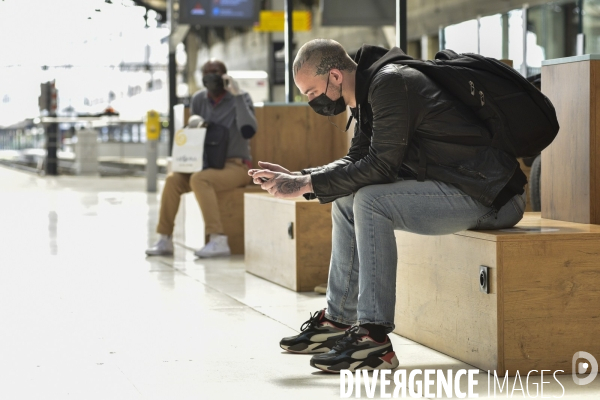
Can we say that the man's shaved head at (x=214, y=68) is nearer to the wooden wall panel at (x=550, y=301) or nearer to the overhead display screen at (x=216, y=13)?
the wooden wall panel at (x=550, y=301)

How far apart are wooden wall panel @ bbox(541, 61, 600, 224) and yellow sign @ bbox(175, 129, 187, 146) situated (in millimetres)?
3441

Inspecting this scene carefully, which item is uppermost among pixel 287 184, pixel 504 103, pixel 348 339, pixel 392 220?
pixel 504 103

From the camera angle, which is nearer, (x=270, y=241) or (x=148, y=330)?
(x=148, y=330)

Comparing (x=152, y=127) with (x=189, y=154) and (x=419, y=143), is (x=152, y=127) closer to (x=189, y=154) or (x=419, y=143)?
(x=189, y=154)

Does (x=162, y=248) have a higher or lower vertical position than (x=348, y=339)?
lower

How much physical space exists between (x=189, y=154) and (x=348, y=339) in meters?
3.70

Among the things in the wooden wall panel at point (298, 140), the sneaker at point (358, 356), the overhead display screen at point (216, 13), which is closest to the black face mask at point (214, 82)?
the wooden wall panel at point (298, 140)

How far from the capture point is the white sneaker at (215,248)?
6480 mm

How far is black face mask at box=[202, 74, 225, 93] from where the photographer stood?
6.53 meters

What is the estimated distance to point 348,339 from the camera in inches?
119

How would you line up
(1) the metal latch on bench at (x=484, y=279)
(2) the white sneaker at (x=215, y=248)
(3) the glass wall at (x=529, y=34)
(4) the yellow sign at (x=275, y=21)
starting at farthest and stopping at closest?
1. (4) the yellow sign at (x=275, y=21)
2. (3) the glass wall at (x=529, y=34)
3. (2) the white sneaker at (x=215, y=248)
4. (1) the metal latch on bench at (x=484, y=279)

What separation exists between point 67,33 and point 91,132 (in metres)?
16.0

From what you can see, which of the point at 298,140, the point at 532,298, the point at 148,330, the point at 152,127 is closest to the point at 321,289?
the point at 148,330

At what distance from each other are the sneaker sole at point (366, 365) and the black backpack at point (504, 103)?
77 centimetres
